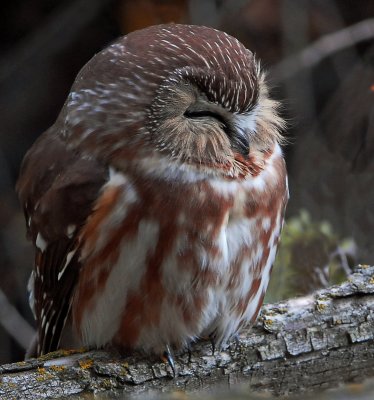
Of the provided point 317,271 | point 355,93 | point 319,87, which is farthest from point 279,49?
point 317,271

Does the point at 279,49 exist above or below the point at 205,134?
below

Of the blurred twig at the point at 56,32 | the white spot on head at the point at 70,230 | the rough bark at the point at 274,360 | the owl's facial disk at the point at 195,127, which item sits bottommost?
the rough bark at the point at 274,360

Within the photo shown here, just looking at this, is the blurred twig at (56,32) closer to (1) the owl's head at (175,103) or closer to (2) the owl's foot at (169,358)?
(1) the owl's head at (175,103)

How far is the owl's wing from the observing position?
3316 mm

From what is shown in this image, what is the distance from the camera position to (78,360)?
3.34 meters

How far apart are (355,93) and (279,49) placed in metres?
1.46

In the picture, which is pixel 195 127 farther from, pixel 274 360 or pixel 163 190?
pixel 274 360

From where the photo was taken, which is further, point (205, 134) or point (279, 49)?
point (279, 49)

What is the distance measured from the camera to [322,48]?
599 centimetres

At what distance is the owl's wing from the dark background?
7.17 feet

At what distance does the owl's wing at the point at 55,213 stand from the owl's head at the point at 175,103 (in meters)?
0.10

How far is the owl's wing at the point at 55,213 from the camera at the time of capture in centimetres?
332

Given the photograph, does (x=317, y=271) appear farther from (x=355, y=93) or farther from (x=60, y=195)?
(x=355, y=93)

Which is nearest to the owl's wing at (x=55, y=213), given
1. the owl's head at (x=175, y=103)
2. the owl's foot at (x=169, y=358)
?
the owl's head at (x=175, y=103)
